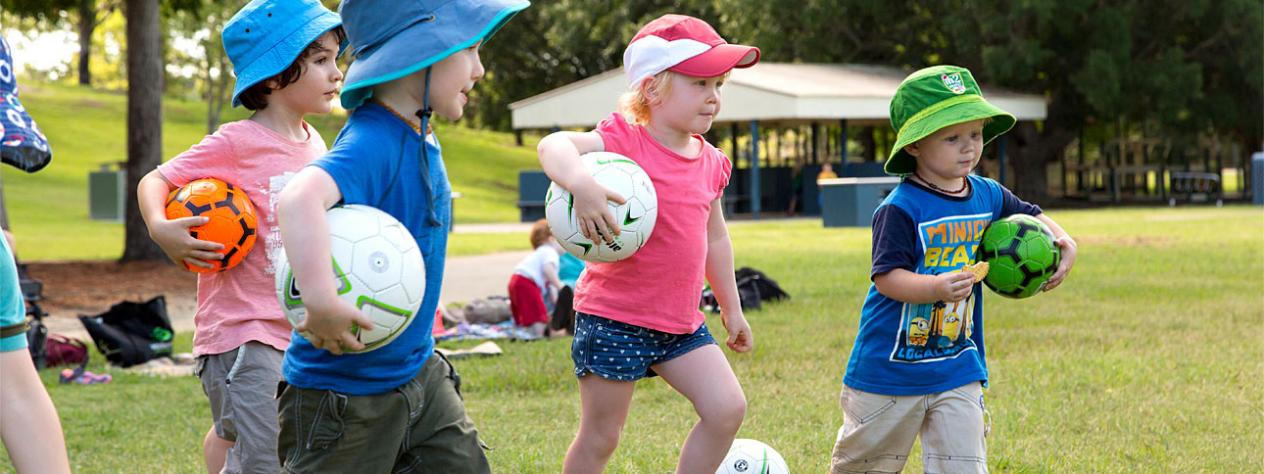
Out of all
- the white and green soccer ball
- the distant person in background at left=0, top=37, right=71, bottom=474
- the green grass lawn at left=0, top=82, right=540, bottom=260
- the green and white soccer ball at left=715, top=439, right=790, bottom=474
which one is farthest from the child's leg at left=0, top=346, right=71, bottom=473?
the green grass lawn at left=0, top=82, right=540, bottom=260

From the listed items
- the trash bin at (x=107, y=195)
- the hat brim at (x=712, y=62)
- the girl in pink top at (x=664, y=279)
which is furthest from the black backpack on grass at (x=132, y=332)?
the trash bin at (x=107, y=195)

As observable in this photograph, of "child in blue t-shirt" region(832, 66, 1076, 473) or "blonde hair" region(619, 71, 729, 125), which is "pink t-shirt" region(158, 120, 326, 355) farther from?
"child in blue t-shirt" region(832, 66, 1076, 473)

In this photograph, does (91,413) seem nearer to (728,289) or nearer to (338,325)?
(728,289)

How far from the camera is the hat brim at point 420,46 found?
11.3 ft

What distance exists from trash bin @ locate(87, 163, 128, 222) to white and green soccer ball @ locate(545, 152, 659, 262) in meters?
31.6

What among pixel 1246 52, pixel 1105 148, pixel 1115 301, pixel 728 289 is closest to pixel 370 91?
pixel 728 289

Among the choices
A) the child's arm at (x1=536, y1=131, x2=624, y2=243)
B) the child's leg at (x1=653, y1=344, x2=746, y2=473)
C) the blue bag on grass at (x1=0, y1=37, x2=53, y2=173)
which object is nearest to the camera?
the blue bag on grass at (x1=0, y1=37, x2=53, y2=173)

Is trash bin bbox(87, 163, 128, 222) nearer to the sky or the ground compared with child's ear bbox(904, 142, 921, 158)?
nearer to the ground

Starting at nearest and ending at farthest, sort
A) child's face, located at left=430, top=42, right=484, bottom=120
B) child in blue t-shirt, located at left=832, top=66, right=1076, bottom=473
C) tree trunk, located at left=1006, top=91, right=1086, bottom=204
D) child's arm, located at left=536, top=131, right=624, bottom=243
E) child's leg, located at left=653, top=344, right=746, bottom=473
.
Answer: child's face, located at left=430, top=42, right=484, bottom=120 < child's arm, located at left=536, top=131, right=624, bottom=243 < child in blue t-shirt, located at left=832, top=66, right=1076, bottom=473 < child's leg, located at left=653, top=344, right=746, bottom=473 < tree trunk, located at left=1006, top=91, right=1086, bottom=204

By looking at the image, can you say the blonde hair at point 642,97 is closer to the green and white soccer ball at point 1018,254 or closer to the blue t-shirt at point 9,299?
the green and white soccer ball at point 1018,254

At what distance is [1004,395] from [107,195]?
100ft

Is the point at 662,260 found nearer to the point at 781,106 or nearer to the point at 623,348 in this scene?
the point at 623,348

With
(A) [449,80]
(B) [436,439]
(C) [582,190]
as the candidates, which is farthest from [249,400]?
(A) [449,80]

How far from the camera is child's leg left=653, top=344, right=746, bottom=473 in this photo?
4.58 meters
